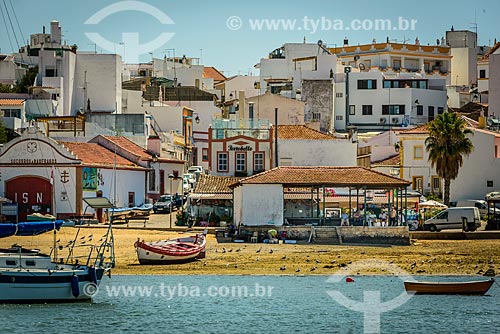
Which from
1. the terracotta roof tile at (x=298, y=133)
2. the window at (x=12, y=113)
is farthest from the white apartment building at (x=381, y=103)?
the window at (x=12, y=113)

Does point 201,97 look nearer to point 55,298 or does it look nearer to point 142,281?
point 142,281

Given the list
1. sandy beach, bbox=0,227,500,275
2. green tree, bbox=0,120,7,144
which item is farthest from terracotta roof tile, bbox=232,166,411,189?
green tree, bbox=0,120,7,144

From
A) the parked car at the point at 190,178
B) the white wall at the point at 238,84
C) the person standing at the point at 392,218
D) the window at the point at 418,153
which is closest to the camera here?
the person standing at the point at 392,218

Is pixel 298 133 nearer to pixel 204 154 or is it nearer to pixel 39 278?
pixel 204 154

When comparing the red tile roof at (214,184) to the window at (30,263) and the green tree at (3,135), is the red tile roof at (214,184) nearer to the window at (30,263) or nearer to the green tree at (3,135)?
the green tree at (3,135)

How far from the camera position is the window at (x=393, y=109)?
371 ft

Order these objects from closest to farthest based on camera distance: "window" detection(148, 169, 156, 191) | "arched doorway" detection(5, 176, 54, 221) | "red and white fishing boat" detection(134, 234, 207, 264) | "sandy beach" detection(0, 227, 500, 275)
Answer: "sandy beach" detection(0, 227, 500, 275) → "red and white fishing boat" detection(134, 234, 207, 264) → "arched doorway" detection(5, 176, 54, 221) → "window" detection(148, 169, 156, 191)

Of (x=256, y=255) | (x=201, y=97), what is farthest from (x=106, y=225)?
(x=201, y=97)

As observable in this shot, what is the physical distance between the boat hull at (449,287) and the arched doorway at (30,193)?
31.9 meters

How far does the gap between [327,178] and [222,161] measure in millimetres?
15171

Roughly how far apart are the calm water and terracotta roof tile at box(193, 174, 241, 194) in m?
20.7

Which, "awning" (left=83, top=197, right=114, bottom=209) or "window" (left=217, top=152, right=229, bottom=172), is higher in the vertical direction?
"window" (left=217, top=152, right=229, bottom=172)

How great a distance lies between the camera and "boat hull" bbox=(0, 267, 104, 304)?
4200 cm

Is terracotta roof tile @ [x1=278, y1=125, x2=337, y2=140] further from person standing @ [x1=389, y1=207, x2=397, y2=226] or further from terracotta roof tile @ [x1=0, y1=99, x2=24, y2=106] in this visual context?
terracotta roof tile @ [x1=0, y1=99, x2=24, y2=106]
